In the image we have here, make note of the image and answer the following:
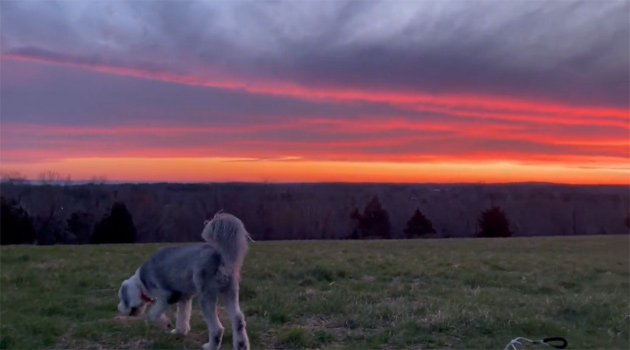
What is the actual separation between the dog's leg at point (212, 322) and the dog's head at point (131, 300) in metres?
1.67

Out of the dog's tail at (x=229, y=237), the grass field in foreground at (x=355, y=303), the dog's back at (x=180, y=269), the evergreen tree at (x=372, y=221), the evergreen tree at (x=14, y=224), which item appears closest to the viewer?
the dog's tail at (x=229, y=237)

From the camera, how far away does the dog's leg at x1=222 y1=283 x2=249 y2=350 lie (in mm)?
9172

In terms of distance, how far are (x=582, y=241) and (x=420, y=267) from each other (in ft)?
56.3

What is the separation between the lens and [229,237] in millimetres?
9297

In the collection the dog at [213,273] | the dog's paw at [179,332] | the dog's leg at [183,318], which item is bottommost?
the dog's paw at [179,332]

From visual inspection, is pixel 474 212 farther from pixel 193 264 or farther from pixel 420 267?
pixel 193 264

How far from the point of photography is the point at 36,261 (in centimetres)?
1930

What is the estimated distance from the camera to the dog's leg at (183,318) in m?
10.3

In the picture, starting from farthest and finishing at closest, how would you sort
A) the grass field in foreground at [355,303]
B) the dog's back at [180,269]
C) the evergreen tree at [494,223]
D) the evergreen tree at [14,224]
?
1. the evergreen tree at [494,223]
2. the evergreen tree at [14,224]
3. the grass field in foreground at [355,303]
4. the dog's back at [180,269]

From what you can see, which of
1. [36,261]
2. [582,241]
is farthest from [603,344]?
[582,241]

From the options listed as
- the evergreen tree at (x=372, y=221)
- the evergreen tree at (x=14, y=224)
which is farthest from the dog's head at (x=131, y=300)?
the evergreen tree at (x=372, y=221)

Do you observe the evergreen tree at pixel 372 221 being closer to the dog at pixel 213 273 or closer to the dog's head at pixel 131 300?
the dog's head at pixel 131 300

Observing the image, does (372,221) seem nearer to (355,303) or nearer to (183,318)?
(355,303)

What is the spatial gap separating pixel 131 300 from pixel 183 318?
96 cm
